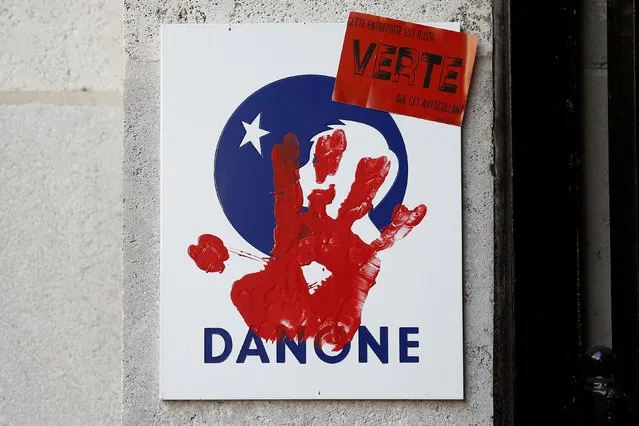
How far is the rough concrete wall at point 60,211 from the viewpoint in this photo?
2.40 m

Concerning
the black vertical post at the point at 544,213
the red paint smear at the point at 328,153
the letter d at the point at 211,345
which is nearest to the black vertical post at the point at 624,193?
the black vertical post at the point at 544,213

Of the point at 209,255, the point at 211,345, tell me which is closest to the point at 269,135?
the point at 209,255

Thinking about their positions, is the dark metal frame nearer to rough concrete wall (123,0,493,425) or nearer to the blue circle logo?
rough concrete wall (123,0,493,425)

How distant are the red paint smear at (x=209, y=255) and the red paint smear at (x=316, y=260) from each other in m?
0.09

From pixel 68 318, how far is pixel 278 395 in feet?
2.76

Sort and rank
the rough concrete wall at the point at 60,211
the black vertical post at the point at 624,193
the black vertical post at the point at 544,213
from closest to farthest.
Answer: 1. the black vertical post at the point at 624,193
2. the black vertical post at the point at 544,213
3. the rough concrete wall at the point at 60,211

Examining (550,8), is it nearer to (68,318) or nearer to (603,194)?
(603,194)

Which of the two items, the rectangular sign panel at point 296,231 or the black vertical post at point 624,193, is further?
the rectangular sign panel at point 296,231

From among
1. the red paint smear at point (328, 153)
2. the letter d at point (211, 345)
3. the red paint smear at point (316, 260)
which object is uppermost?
the red paint smear at point (328, 153)

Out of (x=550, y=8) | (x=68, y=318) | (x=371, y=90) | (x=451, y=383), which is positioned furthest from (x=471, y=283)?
(x=68, y=318)

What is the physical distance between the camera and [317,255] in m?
2.15

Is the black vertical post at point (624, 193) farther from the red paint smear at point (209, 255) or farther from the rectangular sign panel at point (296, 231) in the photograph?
the red paint smear at point (209, 255)

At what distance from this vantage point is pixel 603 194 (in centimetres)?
214

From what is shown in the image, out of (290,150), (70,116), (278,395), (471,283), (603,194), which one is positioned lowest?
(278,395)
